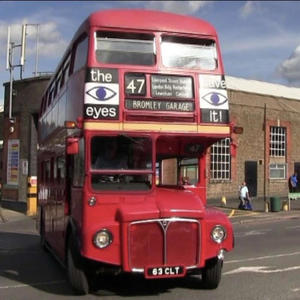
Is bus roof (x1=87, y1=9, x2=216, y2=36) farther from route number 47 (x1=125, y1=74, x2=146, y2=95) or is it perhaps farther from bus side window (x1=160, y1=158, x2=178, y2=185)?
bus side window (x1=160, y1=158, x2=178, y2=185)

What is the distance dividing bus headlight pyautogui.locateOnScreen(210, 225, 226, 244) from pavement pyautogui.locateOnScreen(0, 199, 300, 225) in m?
13.7

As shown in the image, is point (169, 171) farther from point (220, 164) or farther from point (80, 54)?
point (220, 164)

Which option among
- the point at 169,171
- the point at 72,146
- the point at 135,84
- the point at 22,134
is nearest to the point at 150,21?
the point at 135,84

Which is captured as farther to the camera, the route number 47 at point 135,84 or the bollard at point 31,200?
the bollard at point 31,200

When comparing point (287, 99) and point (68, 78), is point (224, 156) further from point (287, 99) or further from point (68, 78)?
point (68, 78)

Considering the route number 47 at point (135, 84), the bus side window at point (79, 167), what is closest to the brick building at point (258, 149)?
the bus side window at point (79, 167)

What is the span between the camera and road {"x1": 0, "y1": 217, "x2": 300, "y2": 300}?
26.1ft

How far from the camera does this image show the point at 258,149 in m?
33.2

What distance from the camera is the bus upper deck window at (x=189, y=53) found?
328 inches

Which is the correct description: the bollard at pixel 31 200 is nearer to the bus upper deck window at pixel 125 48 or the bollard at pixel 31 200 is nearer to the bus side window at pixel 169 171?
the bus side window at pixel 169 171

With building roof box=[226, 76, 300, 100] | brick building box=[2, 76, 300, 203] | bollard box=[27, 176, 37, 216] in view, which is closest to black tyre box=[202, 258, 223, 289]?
bollard box=[27, 176, 37, 216]

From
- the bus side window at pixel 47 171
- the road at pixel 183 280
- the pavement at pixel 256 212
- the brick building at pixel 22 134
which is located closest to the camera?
the road at pixel 183 280

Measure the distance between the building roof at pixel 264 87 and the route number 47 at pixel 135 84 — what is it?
2804cm

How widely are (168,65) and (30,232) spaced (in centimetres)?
1175
